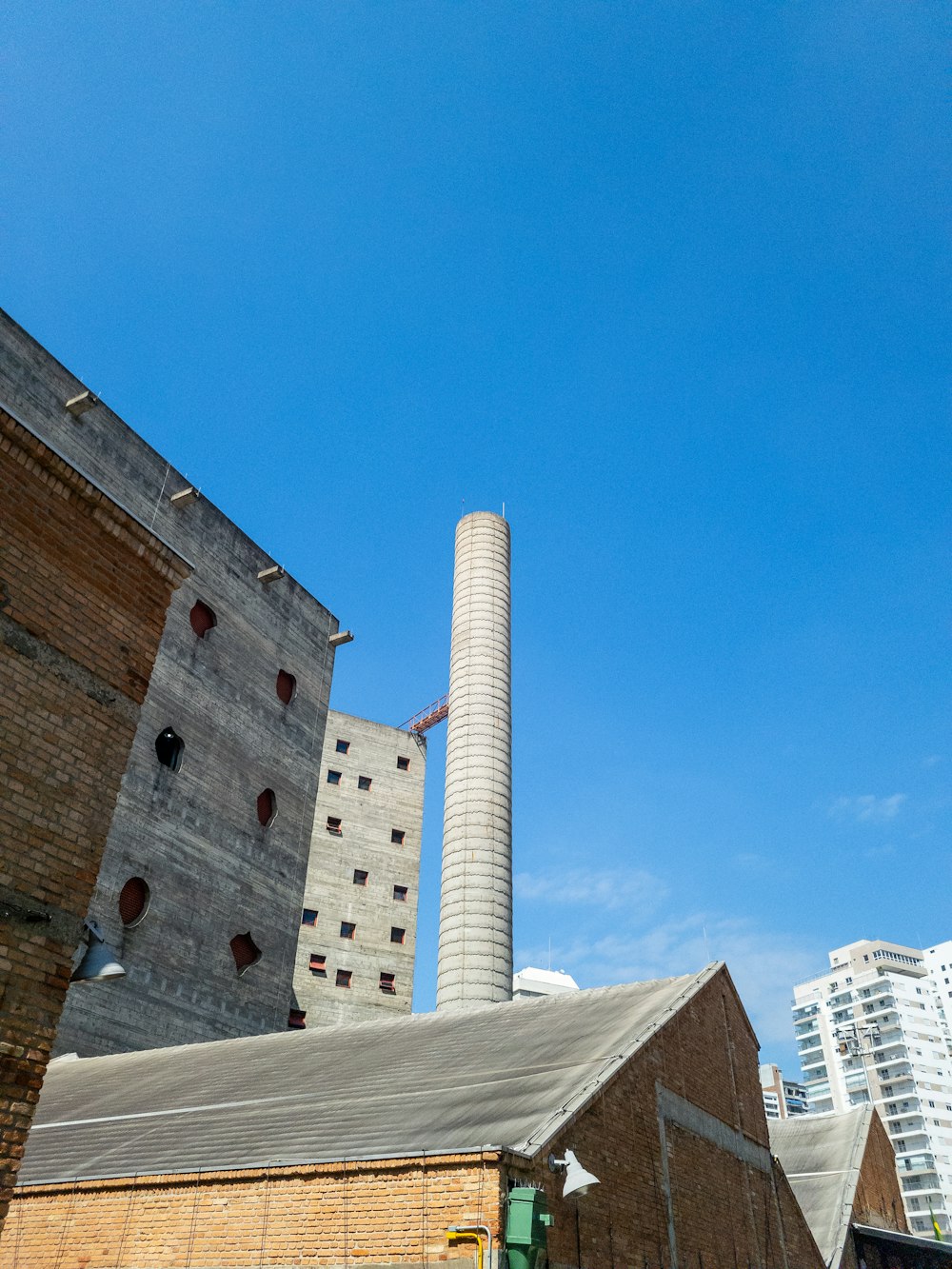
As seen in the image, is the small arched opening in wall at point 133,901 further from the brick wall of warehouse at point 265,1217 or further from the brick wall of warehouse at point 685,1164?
the brick wall of warehouse at point 685,1164

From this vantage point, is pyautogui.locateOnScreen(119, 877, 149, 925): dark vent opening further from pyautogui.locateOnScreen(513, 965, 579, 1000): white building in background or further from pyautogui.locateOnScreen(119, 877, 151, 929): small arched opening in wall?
pyautogui.locateOnScreen(513, 965, 579, 1000): white building in background

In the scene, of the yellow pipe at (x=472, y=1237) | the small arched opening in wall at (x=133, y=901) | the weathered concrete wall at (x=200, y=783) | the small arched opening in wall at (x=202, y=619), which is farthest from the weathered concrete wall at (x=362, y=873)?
the yellow pipe at (x=472, y=1237)

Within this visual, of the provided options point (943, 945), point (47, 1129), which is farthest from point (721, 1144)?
point (943, 945)

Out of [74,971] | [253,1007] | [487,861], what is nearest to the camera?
[74,971]

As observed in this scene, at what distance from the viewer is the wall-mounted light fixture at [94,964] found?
24.0ft

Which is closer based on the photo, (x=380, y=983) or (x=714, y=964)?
(x=714, y=964)

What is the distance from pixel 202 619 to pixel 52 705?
22.1m

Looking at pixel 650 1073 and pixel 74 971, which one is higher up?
pixel 650 1073

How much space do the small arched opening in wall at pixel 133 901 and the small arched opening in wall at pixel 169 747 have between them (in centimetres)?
312

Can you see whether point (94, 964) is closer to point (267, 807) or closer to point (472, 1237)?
point (472, 1237)

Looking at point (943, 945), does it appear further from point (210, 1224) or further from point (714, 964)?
point (210, 1224)

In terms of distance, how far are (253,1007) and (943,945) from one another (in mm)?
80091

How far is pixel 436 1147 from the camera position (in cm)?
941

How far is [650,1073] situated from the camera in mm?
12211
